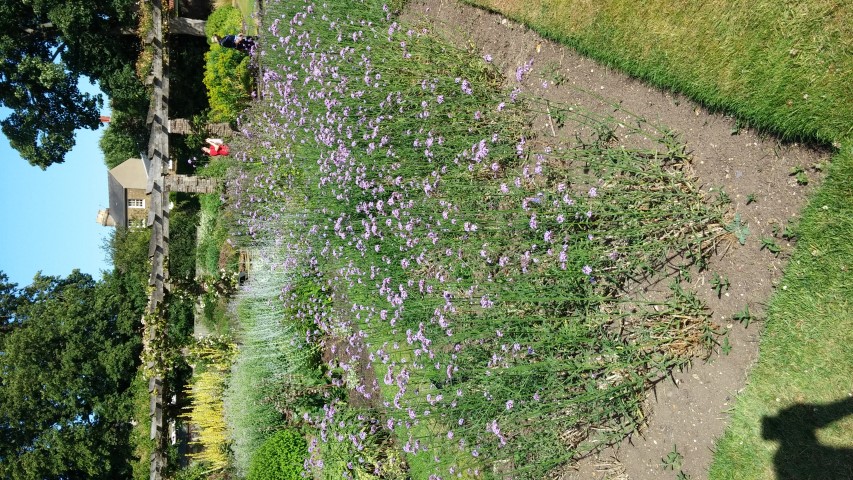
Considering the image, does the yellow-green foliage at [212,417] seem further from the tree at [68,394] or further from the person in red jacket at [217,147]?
the tree at [68,394]

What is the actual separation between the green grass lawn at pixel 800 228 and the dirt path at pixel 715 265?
3.8 inches

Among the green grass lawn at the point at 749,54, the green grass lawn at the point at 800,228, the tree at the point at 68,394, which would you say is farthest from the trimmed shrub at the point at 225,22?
the green grass lawn at the point at 800,228

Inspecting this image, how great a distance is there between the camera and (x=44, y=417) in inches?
749

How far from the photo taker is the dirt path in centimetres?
382

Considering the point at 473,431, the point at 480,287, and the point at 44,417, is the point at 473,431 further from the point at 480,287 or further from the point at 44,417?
the point at 44,417

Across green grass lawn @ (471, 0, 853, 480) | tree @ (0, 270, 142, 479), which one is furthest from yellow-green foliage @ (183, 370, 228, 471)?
green grass lawn @ (471, 0, 853, 480)

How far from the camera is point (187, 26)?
15062 mm

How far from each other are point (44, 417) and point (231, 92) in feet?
46.1

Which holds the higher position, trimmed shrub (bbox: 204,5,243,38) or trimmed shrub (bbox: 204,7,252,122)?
trimmed shrub (bbox: 204,5,243,38)

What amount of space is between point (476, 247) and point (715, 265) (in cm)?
202

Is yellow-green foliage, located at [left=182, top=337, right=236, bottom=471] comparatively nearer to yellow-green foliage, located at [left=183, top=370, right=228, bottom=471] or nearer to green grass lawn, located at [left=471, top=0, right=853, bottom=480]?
yellow-green foliage, located at [left=183, top=370, right=228, bottom=471]

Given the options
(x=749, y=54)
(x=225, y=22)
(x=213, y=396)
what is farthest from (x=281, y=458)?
(x=225, y=22)

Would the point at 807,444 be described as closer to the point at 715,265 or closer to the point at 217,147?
the point at 715,265

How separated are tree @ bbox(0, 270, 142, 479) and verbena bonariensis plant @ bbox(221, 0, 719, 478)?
46.2 ft
